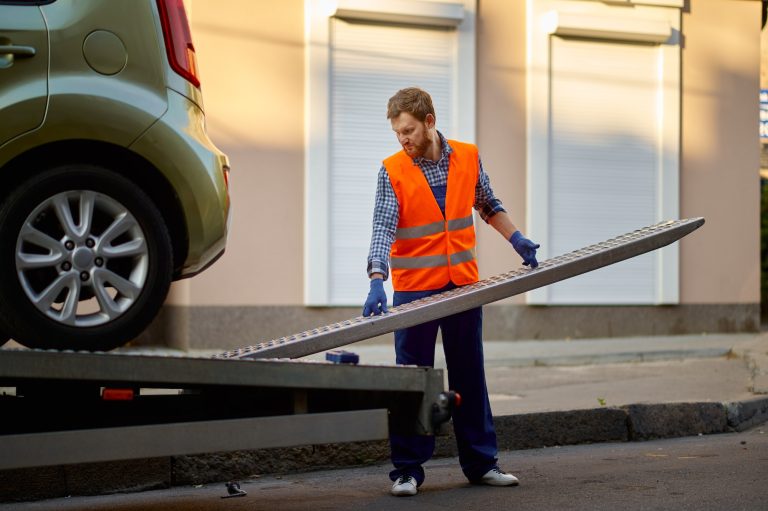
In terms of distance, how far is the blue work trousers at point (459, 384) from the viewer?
17.6 feet

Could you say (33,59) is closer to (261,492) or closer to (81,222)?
(81,222)

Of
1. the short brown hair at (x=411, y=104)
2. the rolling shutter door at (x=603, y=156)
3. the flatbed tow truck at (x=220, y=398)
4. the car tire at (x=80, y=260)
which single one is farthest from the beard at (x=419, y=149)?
the rolling shutter door at (x=603, y=156)

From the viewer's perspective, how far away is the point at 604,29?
45.8 feet

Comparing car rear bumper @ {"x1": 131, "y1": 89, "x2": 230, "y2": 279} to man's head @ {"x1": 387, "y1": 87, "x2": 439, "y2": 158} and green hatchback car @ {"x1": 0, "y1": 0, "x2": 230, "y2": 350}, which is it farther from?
man's head @ {"x1": 387, "y1": 87, "x2": 439, "y2": 158}

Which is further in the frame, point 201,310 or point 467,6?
point 467,6

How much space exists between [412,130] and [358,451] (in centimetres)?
203

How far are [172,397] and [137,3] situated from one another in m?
1.54

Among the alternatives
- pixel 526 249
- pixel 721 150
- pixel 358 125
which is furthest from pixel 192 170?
pixel 721 150

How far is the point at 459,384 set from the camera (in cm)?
542

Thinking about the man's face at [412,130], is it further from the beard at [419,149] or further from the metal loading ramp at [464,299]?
the metal loading ramp at [464,299]

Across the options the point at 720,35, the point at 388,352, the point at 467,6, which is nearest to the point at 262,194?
the point at 388,352

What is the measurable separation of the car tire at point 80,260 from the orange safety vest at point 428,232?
1.25 m

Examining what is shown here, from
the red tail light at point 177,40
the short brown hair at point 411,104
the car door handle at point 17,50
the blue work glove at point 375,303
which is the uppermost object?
the red tail light at point 177,40

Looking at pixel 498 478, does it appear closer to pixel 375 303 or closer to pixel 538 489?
pixel 538 489
